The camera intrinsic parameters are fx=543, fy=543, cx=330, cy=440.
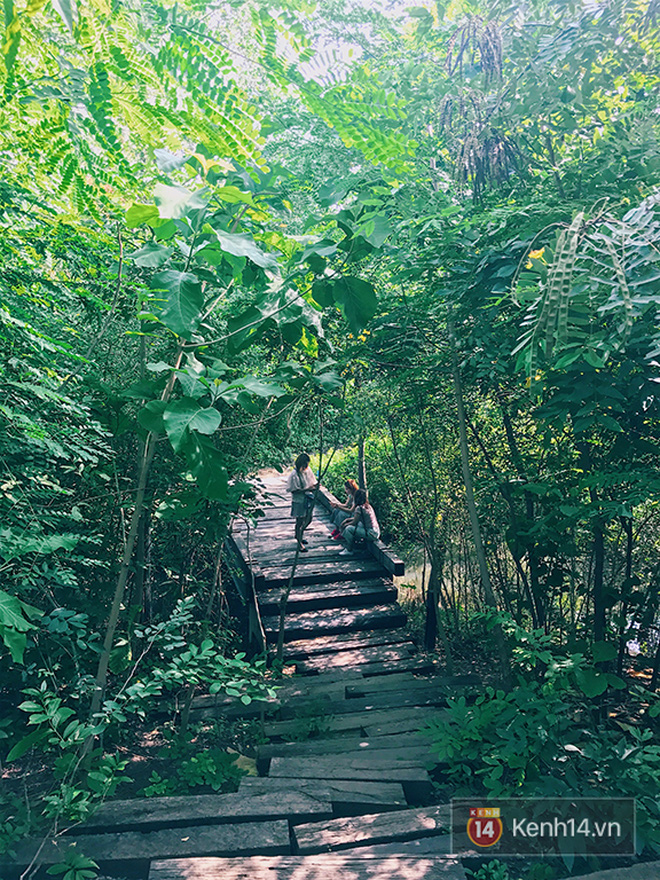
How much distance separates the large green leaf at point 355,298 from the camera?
5.91 feet

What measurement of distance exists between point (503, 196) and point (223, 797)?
12.1ft

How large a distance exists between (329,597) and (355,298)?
4.29m

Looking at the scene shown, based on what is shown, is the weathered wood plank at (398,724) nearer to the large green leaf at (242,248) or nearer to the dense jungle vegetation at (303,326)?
the dense jungle vegetation at (303,326)

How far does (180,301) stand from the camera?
1.46 metres

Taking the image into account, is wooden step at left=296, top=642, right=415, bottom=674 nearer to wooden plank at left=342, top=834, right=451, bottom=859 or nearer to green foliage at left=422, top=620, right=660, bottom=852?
green foliage at left=422, top=620, right=660, bottom=852

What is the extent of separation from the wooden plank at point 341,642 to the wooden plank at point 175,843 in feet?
7.14

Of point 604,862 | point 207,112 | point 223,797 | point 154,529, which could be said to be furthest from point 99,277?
point 604,862

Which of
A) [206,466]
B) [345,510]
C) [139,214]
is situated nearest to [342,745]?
[206,466]

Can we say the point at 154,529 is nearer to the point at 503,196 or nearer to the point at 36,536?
the point at 36,536

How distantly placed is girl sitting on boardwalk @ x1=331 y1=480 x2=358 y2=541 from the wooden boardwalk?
6.19ft

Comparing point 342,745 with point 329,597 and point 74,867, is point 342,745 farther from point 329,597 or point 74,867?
point 329,597

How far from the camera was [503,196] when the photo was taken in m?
3.22

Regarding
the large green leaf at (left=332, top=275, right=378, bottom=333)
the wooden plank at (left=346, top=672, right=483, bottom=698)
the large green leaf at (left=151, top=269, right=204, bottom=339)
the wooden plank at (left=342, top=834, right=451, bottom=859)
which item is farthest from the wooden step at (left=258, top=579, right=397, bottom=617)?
the large green leaf at (left=151, top=269, right=204, bottom=339)

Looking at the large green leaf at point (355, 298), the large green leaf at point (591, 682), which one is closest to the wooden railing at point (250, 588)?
the large green leaf at point (591, 682)
